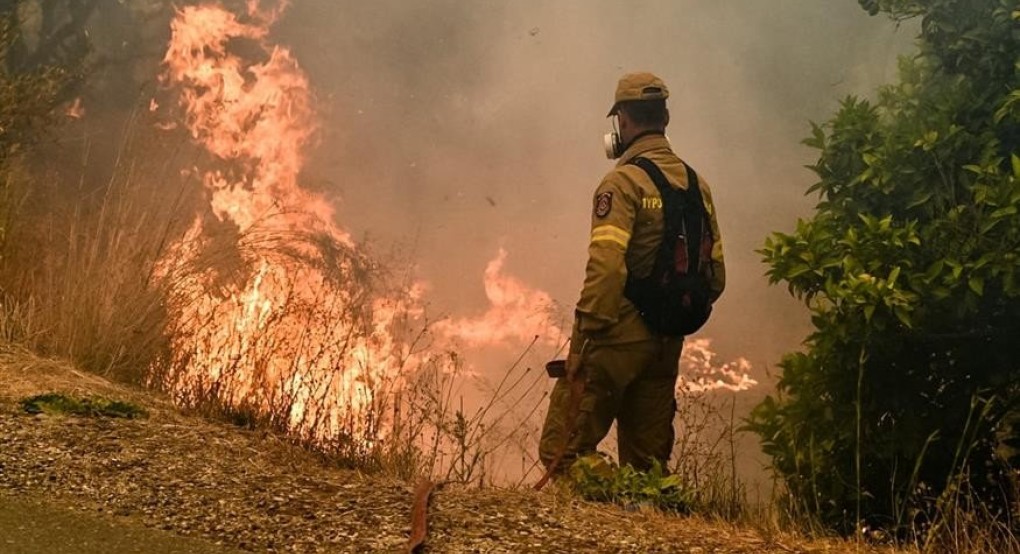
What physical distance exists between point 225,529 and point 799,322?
40.0 feet

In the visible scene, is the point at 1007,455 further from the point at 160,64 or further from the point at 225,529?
the point at 160,64

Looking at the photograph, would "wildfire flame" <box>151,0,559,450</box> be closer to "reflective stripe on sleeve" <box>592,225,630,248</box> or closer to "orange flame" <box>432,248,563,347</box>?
"orange flame" <box>432,248,563,347</box>

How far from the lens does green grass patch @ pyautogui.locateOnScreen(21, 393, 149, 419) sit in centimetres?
481

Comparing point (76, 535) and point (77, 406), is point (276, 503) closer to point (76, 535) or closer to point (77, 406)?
point (76, 535)

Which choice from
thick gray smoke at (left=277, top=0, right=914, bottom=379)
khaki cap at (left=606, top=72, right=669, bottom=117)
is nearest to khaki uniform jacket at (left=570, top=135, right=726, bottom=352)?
khaki cap at (left=606, top=72, right=669, bottom=117)

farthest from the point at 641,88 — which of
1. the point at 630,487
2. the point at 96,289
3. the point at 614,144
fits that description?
the point at 96,289

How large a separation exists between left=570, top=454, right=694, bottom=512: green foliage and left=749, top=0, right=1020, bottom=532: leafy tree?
0.81 m

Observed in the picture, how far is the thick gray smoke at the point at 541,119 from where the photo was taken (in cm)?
1480

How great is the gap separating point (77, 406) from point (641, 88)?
3037 mm

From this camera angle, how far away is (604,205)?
5121 millimetres

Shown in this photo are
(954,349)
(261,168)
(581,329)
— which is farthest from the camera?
(261,168)

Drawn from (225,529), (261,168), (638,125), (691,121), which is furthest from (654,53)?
(225,529)

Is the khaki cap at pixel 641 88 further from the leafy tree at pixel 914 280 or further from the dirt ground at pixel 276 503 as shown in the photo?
the dirt ground at pixel 276 503

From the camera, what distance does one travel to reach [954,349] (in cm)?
556
